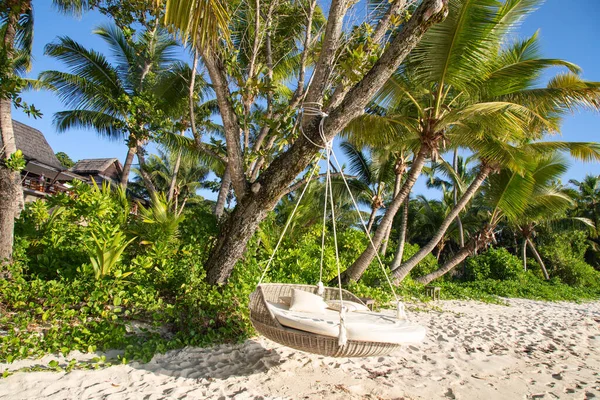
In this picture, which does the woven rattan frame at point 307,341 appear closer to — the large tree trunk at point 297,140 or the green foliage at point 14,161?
the large tree trunk at point 297,140

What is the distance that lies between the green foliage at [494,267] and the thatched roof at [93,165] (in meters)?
17.3

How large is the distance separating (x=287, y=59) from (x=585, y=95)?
19.0 ft

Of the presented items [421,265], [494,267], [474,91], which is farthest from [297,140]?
[494,267]

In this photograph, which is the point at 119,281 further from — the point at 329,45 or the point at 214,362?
the point at 329,45

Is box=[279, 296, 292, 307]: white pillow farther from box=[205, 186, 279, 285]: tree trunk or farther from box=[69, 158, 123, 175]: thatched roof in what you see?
box=[69, 158, 123, 175]: thatched roof

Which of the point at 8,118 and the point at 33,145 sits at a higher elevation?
the point at 33,145

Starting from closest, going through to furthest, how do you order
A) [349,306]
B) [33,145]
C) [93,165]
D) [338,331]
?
1. [338,331]
2. [349,306]
3. [33,145]
4. [93,165]

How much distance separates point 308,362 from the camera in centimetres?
343

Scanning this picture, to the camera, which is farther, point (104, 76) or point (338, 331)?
point (104, 76)

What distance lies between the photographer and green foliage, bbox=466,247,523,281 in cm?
1369

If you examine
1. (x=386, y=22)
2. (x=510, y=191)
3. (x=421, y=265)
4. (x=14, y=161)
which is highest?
(x=386, y=22)

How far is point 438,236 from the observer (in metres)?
8.54

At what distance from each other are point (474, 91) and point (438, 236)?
316 cm

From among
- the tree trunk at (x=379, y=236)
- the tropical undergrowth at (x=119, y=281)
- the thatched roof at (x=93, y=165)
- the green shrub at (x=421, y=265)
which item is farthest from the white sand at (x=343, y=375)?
the thatched roof at (x=93, y=165)
